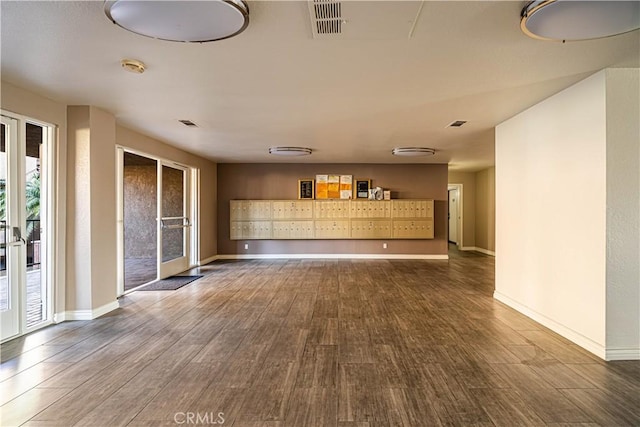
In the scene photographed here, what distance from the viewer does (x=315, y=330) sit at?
11.6ft

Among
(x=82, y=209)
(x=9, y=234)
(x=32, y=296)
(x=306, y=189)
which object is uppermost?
(x=306, y=189)

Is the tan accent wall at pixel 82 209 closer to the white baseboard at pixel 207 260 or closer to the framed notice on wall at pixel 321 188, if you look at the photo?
the white baseboard at pixel 207 260

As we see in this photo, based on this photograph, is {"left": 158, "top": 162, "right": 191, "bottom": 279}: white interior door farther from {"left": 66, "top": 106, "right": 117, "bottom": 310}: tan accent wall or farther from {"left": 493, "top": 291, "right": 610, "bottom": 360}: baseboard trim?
{"left": 493, "top": 291, "right": 610, "bottom": 360}: baseboard trim

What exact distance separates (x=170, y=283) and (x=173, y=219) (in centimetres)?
137

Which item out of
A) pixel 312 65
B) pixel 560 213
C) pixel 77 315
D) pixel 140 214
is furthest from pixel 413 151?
pixel 140 214

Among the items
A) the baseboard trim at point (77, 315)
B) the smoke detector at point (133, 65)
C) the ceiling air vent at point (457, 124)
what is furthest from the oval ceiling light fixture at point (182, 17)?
the ceiling air vent at point (457, 124)

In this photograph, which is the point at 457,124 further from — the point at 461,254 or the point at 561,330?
the point at 461,254

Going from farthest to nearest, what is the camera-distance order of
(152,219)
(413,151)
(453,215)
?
(453,215) < (152,219) < (413,151)

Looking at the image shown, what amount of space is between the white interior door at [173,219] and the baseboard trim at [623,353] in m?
6.12

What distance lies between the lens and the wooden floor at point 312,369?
2092mm

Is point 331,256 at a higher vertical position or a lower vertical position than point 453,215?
lower

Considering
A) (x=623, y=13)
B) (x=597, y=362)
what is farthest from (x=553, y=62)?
(x=597, y=362)

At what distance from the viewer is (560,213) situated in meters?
3.43

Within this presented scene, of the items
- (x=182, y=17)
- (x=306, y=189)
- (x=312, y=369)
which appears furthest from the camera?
(x=306, y=189)
